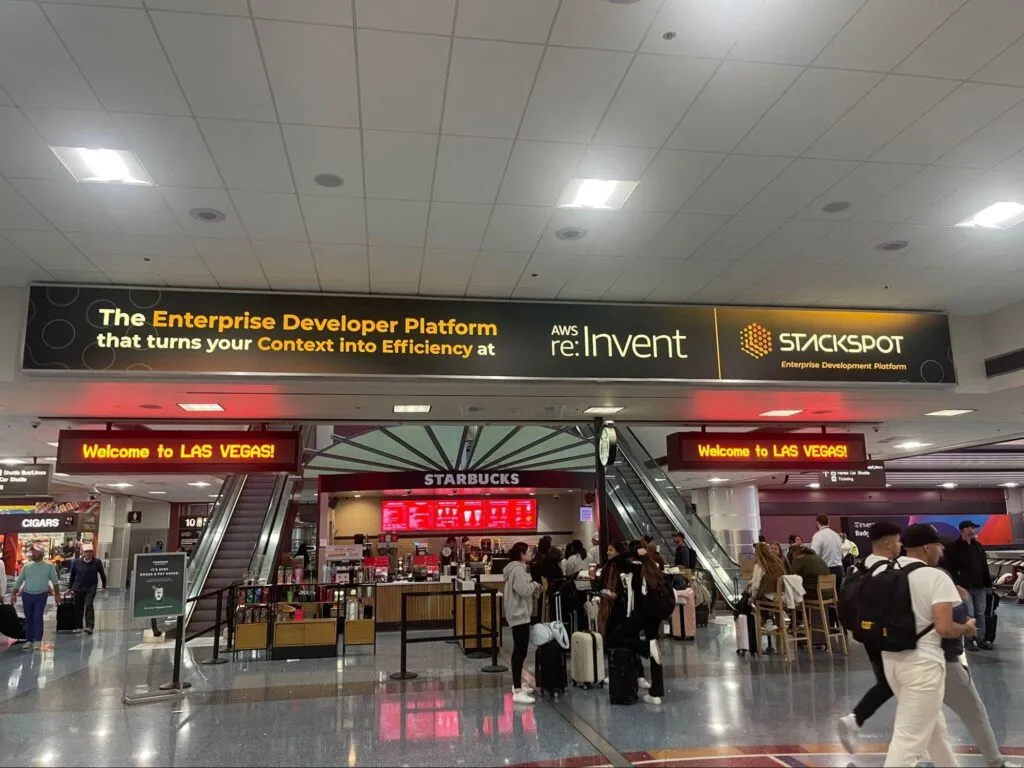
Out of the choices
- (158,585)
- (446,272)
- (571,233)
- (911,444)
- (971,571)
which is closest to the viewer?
(571,233)

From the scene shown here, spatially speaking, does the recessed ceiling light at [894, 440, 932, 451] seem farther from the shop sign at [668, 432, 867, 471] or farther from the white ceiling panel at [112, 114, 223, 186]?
the white ceiling panel at [112, 114, 223, 186]

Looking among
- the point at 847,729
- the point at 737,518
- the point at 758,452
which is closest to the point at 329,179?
the point at 847,729

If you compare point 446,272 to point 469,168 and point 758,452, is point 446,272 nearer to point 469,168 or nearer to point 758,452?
point 469,168

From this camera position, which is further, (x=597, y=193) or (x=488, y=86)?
(x=597, y=193)

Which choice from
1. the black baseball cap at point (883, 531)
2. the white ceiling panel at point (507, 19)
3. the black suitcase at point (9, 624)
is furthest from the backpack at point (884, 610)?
the black suitcase at point (9, 624)

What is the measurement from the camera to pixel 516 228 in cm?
555

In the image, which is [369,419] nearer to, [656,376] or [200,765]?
[656,376]

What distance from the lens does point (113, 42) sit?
3426mm

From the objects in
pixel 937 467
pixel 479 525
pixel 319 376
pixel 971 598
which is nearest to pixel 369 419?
pixel 319 376

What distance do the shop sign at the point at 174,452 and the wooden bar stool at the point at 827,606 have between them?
6.66m

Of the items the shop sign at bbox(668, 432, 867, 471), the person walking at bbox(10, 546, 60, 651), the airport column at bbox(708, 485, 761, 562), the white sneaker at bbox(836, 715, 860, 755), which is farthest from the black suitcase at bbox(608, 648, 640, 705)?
the airport column at bbox(708, 485, 761, 562)

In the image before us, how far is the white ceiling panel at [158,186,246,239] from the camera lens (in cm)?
489

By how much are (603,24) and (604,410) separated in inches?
248

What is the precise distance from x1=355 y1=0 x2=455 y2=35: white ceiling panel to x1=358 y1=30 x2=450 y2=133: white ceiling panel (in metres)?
0.06
